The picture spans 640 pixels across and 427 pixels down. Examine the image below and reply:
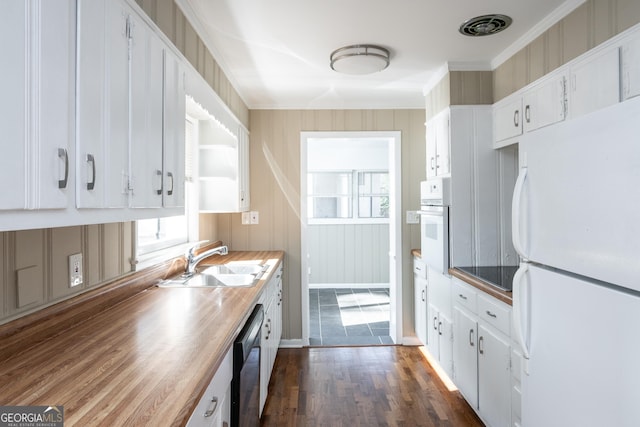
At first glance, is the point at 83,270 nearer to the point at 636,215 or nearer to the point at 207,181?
the point at 207,181

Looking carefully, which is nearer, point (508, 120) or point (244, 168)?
point (508, 120)

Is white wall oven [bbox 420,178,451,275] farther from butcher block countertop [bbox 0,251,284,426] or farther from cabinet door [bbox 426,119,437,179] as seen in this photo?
butcher block countertop [bbox 0,251,284,426]

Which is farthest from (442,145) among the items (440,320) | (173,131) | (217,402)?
(217,402)

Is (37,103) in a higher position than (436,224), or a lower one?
higher

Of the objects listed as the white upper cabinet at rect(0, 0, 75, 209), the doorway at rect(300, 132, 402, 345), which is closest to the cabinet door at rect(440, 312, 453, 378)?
the white upper cabinet at rect(0, 0, 75, 209)

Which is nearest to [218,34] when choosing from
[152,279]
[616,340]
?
[152,279]

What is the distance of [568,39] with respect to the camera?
1.95 meters

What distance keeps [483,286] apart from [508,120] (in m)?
1.16

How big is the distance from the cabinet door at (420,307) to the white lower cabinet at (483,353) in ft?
2.24

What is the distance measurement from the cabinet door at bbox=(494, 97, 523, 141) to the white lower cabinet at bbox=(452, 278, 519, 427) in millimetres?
1071

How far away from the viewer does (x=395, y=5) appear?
6.38ft

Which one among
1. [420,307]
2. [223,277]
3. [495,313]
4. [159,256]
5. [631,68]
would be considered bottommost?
[420,307]

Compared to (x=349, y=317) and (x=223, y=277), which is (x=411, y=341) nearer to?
(x=349, y=317)

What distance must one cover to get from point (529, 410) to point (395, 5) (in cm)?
208
